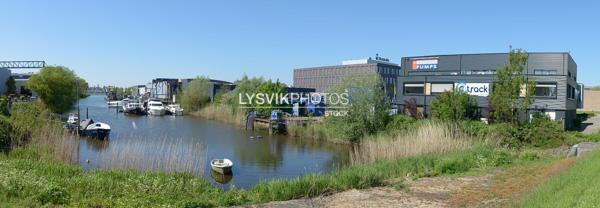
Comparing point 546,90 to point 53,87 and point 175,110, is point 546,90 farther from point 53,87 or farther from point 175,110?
point 175,110

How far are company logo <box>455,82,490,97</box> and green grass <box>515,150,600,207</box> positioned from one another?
37394 millimetres

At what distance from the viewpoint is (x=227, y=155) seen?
30.6 m

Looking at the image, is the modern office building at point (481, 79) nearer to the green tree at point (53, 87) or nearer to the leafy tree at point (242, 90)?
the leafy tree at point (242, 90)

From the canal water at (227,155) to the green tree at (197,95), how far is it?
31.2 meters

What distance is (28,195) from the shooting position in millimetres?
8930

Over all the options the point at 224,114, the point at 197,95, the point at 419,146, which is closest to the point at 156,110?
the point at 197,95

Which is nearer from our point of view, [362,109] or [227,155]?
[227,155]

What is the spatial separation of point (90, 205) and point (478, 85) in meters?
41.6

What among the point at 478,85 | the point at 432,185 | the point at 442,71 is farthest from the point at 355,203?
the point at 442,71

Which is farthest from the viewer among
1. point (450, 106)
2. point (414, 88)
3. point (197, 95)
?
point (197, 95)

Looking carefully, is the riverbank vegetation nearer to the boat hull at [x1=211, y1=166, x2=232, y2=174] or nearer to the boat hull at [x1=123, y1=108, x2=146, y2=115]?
the boat hull at [x1=123, y1=108, x2=146, y2=115]

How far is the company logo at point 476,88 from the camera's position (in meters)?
44.1

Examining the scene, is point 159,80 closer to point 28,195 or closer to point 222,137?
point 222,137

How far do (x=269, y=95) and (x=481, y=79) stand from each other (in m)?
25.4
